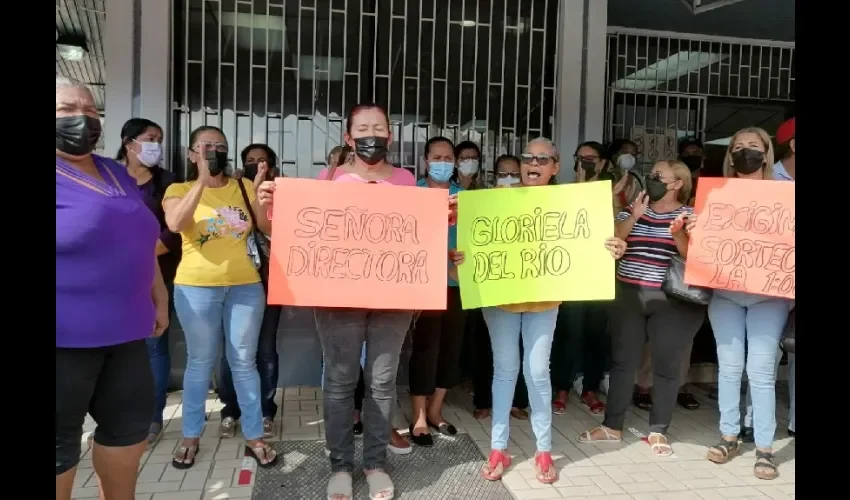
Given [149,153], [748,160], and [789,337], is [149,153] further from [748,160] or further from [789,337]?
[789,337]

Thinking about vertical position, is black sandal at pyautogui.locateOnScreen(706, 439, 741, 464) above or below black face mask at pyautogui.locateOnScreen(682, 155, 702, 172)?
below

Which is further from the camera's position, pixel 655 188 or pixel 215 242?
pixel 655 188

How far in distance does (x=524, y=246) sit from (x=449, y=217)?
0.44 metres

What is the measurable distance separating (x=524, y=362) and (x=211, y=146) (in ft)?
6.77

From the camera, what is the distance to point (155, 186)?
3418 mm

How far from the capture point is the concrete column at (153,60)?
15.9ft

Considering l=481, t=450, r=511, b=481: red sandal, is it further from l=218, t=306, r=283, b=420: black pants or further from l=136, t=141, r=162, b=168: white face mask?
l=136, t=141, r=162, b=168: white face mask

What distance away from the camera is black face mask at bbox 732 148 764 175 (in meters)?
3.31

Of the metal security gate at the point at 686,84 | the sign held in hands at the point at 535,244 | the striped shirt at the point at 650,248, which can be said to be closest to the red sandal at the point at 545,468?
the sign held in hands at the point at 535,244

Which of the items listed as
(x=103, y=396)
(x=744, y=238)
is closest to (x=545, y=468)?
(x=744, y=238)

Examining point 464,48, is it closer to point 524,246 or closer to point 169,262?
point 524,246

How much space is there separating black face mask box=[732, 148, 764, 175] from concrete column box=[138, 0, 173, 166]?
14.0 ft

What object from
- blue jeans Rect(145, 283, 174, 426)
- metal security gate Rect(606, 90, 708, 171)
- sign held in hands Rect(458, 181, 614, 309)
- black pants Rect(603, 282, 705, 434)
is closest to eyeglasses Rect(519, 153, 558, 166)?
sign held in hands Rect(458, 181, 614, 309)
